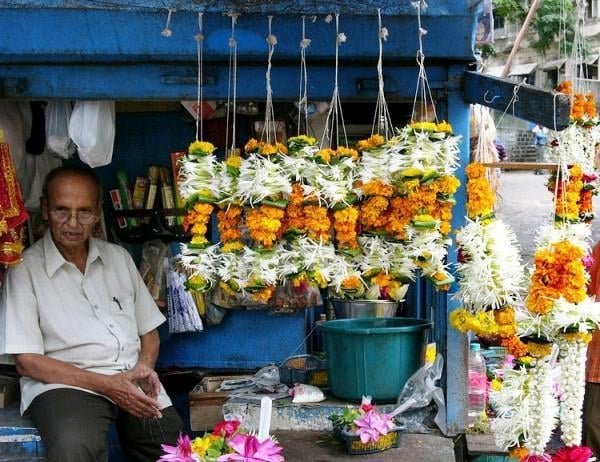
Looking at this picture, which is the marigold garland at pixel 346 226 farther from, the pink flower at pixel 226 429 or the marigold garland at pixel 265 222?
the pink flower at pixel 226 429

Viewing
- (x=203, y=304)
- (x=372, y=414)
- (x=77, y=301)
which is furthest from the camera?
(x=203, y=304)

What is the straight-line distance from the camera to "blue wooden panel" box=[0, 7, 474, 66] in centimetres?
377

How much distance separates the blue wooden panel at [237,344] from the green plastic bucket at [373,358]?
913mm

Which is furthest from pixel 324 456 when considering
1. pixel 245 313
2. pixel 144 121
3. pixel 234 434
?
pixel 144 121

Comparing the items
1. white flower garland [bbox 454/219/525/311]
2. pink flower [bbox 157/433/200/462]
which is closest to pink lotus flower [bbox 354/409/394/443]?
white flower garland [bbox 454/219/525/311]

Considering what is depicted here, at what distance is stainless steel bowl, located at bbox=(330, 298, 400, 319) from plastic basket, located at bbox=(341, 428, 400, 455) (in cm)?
130

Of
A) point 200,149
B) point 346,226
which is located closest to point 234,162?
point 200,149

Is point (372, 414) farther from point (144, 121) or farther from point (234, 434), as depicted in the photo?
point (144, 121)

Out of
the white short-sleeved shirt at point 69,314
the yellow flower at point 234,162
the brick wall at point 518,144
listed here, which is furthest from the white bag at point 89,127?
the brick wall at point 518,144

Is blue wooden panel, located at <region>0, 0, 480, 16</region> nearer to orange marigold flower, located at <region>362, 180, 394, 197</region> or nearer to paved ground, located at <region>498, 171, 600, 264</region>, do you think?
orange marigold flower, located at <region>362, 180, 394, 197</region>

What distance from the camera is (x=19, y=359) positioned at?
380 centimetres

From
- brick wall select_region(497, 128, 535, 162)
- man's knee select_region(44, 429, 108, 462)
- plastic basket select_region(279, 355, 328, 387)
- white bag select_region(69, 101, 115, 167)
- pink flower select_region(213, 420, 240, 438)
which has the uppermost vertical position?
brick wall select_region(497, 128, 535, 162)

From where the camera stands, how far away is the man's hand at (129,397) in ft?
12.5

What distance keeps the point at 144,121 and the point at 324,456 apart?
2384 mm
